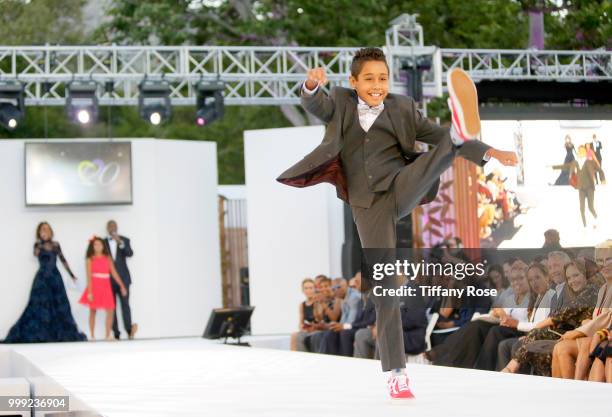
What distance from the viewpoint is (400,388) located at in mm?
3445

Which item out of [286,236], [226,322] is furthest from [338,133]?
[286,236]

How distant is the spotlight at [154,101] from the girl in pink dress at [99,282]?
1.65 meters

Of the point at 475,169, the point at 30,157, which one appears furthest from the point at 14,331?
the point at 475,169

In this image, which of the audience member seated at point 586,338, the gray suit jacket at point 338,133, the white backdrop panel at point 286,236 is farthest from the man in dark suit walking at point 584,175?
the gray suit jacket at point 338,133

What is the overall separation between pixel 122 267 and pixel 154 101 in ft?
6.51

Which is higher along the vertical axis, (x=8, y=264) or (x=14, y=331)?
(x=8, y=264)

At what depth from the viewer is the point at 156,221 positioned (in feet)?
38.9

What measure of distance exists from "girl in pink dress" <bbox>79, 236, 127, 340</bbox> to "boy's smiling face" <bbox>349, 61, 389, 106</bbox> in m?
8.43

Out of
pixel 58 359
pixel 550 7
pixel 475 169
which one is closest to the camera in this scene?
pixel 58 359

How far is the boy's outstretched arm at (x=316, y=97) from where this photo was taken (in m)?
3.24

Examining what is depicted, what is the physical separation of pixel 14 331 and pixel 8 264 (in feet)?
2.45

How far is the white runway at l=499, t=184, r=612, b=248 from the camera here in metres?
10.6

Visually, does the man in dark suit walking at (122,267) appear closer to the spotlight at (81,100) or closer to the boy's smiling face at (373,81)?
the spotlight at (81,100)

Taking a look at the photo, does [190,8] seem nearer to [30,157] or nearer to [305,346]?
[30,157]
